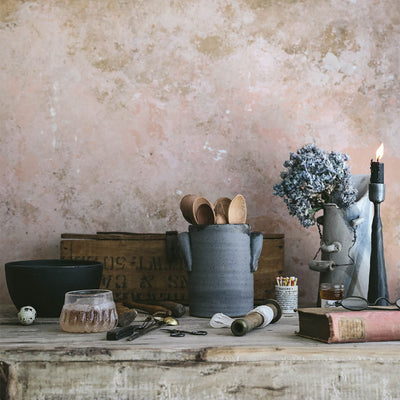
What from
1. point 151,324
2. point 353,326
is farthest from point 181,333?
point 353,326

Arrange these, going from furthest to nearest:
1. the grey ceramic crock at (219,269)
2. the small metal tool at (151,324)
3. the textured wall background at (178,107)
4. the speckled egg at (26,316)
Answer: the textured wall background at (178,107) < the grey ceramic crock at (219,269) < the speckled egg at (26,316) < the small metal tool at (151,324)

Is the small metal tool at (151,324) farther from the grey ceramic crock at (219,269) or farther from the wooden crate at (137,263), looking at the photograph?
the wooden crate at (137,263)

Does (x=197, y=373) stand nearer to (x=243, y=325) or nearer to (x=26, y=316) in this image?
(x=243, y=325)

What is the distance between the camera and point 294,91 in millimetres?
1780

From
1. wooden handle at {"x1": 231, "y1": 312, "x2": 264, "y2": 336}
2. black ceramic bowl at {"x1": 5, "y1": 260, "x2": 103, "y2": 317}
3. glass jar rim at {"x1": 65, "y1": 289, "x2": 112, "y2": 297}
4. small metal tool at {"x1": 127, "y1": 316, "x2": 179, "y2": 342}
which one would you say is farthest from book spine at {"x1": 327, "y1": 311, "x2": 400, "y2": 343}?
black ceramic bowl at {"x1": 5, "y1": 260, "x2": 103, "y2": 317}

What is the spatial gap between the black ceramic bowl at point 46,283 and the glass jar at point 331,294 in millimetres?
641

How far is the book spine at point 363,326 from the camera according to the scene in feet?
3.30

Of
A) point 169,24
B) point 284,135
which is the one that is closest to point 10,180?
point 169,24

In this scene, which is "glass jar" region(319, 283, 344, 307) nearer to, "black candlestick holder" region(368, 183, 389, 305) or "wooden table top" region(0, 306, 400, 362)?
"black candlestick holder" region(368, 183, 389, 305)

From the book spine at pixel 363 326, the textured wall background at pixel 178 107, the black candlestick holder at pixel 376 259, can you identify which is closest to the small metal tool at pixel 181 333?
the book spine at pixel 363 326

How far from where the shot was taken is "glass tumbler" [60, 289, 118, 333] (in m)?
1.12

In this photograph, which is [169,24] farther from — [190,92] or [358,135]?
[358,135]

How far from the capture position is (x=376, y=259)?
1376 millimetres

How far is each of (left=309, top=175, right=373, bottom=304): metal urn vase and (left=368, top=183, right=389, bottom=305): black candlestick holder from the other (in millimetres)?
63
